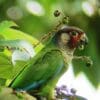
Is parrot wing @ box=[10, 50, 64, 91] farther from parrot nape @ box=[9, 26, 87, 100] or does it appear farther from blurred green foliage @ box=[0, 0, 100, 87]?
blurred green foliage @ box=[0, 0, 100, 87]

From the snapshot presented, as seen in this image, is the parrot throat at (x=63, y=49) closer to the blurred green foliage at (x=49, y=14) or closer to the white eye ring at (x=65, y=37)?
the white eye ring at (x=65, y=37)

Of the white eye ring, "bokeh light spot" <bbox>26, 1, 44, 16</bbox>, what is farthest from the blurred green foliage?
the white eye ring

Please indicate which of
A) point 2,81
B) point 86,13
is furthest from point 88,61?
point 86,13

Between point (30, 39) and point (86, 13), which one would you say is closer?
point (30, 39)

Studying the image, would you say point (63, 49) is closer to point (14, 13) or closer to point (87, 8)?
point (87, 8)

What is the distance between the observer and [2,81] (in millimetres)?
1152

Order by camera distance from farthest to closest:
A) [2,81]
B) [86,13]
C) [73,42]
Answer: [86,13]
[73,42]
[2,81]

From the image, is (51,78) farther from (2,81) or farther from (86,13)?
(86,13)

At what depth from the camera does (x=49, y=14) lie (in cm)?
238

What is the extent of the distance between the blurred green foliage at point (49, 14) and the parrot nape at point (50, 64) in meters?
0.95

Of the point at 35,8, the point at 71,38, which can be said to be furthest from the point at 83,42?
the point at 35,8

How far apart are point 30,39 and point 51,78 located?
20cm

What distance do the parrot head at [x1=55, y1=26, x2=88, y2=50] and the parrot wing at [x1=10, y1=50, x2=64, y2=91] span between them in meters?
0.04

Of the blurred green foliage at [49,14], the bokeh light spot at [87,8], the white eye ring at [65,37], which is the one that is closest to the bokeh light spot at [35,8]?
the blurred green foliage at [49,14]
